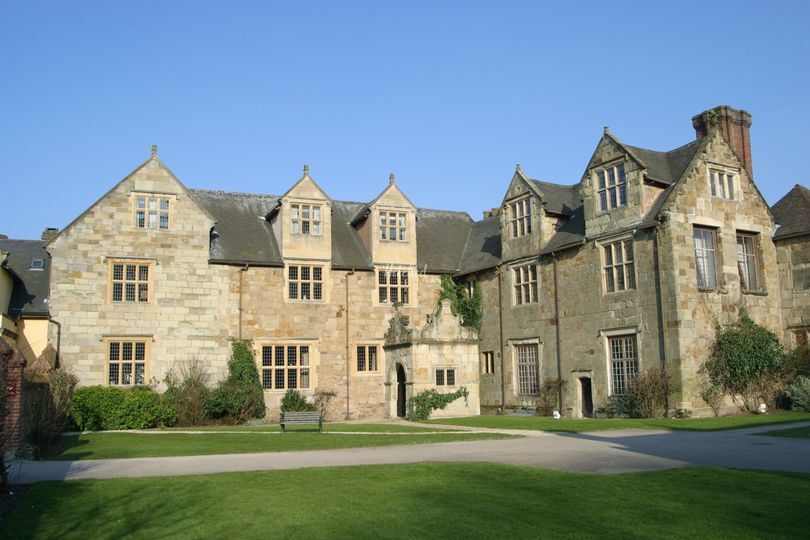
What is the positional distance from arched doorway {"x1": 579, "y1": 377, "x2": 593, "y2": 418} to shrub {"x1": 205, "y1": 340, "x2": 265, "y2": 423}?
13.6m

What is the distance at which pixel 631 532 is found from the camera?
8.91m

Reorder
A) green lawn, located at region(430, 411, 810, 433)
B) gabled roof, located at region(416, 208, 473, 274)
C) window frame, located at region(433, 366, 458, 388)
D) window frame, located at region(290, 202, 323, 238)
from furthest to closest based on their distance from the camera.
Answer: gabled roof, located at region(416, 208, 473, 274) → window frame, located at region(290, 202, 323, 238) → window frame, located at region(433, 366, 458, 388) → green lawn, located at region(430, 411, 810, 433)

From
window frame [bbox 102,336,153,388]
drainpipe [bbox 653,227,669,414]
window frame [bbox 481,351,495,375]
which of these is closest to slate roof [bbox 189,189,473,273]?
window frame [bbox 102,336,153,388]

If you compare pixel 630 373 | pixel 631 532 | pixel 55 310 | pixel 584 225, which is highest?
pixel 584 225

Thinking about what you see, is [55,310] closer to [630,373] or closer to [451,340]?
[451,340]

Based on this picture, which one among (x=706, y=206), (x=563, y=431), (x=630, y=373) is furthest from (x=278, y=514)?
(x=706, y=206)

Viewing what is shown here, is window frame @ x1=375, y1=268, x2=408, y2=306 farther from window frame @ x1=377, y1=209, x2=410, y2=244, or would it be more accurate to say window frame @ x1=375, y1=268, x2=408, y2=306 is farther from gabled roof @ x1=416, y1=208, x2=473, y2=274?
window frame @ x1=377, y1=209, x2=410, y2=244

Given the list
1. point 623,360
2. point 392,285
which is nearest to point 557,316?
point 623,360

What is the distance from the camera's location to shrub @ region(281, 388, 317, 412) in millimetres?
33469

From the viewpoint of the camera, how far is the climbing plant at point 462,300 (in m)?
37.3

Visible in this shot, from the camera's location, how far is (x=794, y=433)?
19.6 meters

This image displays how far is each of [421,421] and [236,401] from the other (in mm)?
7824

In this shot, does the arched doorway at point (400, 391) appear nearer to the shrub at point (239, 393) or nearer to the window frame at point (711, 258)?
the shrub at point (239, 393)

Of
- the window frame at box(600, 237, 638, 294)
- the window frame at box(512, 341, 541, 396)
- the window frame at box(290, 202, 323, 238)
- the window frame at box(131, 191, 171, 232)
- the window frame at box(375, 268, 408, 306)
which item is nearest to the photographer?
the window frame at box(600, 237, 638, 294)
